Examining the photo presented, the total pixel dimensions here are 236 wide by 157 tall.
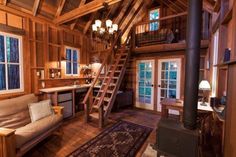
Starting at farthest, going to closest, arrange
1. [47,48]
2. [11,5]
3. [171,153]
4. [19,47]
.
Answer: [47,48] < [19,47] < [11,5] < [171,153]

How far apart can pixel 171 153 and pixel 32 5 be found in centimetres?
503

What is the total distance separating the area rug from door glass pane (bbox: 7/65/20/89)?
8.28 feet

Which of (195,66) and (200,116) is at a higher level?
(195,66)

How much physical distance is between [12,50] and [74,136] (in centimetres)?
279

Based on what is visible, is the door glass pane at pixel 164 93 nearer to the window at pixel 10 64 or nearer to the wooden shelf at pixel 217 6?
the wooden shelf at pixel 217 6

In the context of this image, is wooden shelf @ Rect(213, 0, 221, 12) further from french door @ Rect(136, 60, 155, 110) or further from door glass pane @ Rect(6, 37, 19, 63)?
door glass pane @ Rect(6, 37, 19, 63)

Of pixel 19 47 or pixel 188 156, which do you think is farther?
pixel 19 47

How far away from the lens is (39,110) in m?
2.83

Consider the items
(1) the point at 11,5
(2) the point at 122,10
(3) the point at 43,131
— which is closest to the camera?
(3) the point at 43,131

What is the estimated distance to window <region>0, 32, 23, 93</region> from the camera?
3.20 m

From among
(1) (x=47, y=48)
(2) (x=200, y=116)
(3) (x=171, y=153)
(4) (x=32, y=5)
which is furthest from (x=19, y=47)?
(2) (x=200, y=116)

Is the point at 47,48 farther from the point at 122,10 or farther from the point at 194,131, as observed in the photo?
the point at 194,131

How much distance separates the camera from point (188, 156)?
73.6 inches

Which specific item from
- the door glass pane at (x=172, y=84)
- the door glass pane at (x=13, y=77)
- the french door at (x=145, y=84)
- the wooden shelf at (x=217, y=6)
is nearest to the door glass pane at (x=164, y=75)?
the door glass pane at (x=172, y=84)
